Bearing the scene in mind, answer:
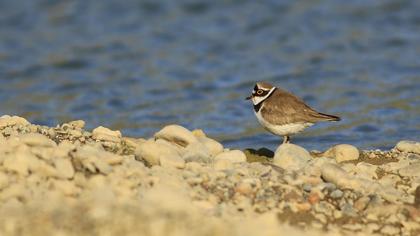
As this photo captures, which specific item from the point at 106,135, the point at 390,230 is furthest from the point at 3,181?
the point at 390,230

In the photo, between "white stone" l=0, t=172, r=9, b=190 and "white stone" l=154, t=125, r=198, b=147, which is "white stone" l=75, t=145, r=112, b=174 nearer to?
"white stone" l=0, t=172, r=9, b=190

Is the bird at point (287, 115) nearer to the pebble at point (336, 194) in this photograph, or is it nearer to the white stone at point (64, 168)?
the pebble at point (336, 194)

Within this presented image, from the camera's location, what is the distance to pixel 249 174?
8484mm

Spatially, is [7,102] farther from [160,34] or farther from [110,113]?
[160,34]

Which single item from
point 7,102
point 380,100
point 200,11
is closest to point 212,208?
point 380,100

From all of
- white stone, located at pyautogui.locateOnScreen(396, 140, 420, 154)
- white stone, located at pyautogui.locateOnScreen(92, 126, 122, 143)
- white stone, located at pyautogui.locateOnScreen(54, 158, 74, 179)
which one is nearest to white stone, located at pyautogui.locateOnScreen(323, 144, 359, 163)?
white stone, located at pyautogui.locateOnScreen(396, 140, 420, 154)

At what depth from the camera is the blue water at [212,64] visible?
1419 centimetres

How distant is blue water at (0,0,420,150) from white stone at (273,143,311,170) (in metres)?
3.24

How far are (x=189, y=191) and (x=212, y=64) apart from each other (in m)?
9.95

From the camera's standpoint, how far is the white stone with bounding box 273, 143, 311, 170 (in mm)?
8898

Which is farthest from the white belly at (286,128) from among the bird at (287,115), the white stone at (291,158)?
the white stone at (291,158)

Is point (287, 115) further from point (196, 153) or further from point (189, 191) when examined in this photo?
point (189, 191)

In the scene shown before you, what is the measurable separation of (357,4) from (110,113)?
7.20 metres

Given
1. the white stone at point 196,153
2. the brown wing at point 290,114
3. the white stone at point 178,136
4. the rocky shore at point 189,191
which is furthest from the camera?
the brown wing at point 290,114
